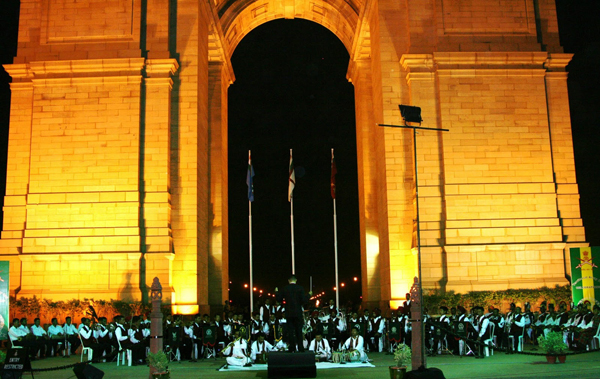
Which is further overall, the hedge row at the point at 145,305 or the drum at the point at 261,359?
the hedge row at the point at 145,305

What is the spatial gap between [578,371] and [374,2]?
1901 cm

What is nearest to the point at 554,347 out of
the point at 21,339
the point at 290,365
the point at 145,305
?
the point at 290,365

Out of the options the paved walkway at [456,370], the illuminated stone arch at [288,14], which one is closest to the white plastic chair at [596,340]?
the paved walkway at [456,370]

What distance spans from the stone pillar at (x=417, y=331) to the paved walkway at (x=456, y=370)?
1.04 meters

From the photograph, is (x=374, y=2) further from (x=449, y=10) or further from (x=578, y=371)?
(x=578, y=371)

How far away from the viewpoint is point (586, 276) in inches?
955

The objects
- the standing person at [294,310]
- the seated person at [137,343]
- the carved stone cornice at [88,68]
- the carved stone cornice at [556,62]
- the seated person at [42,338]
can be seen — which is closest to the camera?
the standing person at [294,310]

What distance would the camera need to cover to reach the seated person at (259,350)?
20.1 metres

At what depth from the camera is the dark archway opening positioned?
51688 millimetres

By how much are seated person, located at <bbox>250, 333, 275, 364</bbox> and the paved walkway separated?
39.3 inches

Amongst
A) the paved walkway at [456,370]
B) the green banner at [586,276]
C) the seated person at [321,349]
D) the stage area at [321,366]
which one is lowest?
the stage area at [321,366]

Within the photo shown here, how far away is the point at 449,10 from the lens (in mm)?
27594

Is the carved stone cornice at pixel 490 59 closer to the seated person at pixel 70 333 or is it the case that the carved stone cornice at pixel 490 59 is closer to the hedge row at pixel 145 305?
the hedge row at pixel 145 305

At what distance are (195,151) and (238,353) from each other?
10.4m
